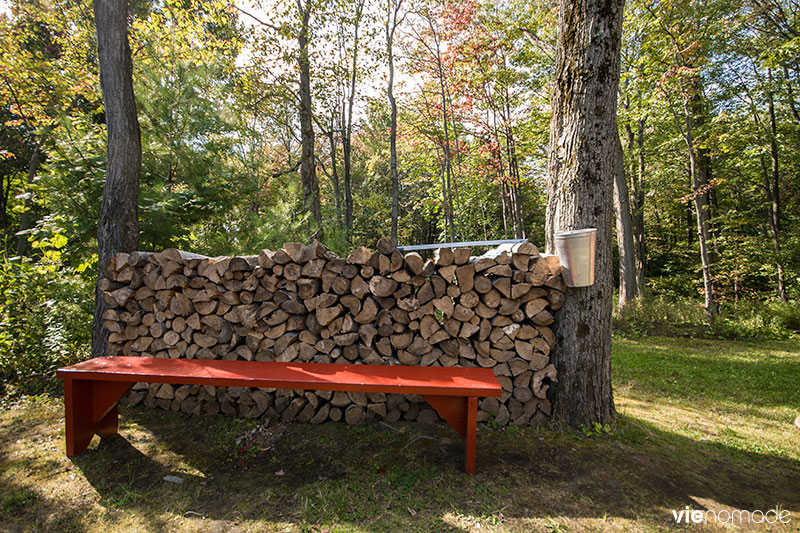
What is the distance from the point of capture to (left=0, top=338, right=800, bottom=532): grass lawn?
6.48ft

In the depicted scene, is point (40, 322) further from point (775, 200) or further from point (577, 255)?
point (775, 200)

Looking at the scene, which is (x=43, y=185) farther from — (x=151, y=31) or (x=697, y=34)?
(x=697, y=34)

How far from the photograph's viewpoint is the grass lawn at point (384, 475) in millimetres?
1975

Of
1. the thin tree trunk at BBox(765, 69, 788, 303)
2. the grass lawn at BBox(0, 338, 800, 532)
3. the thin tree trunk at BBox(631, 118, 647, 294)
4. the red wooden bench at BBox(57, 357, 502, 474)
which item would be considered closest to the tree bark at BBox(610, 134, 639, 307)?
the thin tree trunk at BBox(631, 118, 647, 294)

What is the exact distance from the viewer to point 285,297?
3.06 metres

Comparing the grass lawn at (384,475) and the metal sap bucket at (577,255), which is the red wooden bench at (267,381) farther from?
the metal sap bucket at (577,255)

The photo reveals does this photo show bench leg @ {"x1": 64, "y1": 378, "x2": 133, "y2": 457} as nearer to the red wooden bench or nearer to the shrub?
the red wooden bench

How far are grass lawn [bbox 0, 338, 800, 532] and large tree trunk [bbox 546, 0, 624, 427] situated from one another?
345 mm

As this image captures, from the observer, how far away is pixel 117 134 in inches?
150

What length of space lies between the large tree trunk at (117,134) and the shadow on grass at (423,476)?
1.97m

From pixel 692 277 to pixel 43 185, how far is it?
1603 cm

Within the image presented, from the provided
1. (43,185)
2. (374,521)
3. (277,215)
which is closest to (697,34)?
(277,215)

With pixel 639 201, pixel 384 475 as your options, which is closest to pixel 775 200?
pixel 639 201

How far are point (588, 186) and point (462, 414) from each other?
1890mm
